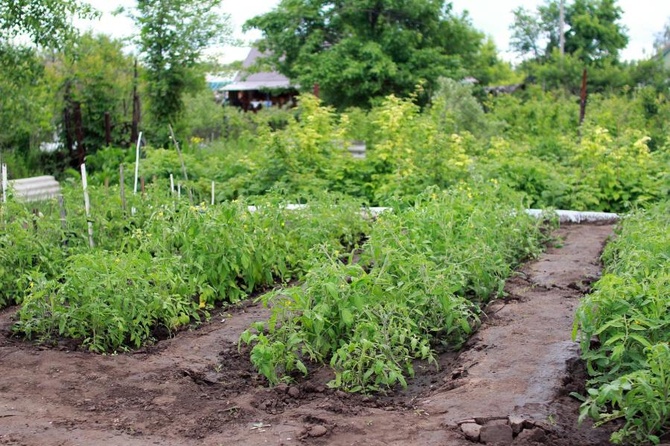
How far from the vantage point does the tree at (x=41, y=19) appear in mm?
11383

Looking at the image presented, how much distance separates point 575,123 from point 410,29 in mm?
7793

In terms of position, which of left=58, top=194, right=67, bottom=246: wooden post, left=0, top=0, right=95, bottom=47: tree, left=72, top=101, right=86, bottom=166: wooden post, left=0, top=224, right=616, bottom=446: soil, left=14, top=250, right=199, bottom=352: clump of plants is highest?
left=0, top=0, right=95, bottom=47: tree

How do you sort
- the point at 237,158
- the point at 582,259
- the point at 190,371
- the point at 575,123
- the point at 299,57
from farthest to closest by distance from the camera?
1. the point at 299,57
2. the point at 575,123
3. the point at 237,158
4. the point at 582,259
5. the point at 190,371

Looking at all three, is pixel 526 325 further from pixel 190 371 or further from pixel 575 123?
pixel 575 123

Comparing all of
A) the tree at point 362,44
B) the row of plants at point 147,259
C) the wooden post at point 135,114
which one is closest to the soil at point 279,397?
the row of plants at point 147,259

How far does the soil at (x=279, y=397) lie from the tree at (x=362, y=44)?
17733 millimetres

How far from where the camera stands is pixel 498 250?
Result: 7.16 m

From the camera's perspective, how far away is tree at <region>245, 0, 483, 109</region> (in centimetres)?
2358

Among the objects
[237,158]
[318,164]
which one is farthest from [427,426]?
[237,158]

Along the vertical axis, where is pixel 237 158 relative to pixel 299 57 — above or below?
below

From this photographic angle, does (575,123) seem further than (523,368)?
Yes

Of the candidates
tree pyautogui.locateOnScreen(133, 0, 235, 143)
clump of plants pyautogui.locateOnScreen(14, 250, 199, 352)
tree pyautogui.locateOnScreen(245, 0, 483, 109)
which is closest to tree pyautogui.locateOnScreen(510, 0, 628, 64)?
tree pyautogui.locateOnScreen(245, 0, 483, 109)

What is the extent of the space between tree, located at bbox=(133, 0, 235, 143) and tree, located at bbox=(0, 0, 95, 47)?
4.62 metres

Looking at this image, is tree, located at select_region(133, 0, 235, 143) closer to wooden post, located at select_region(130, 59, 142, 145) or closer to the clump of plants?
wooden post, located at select_region(130, 59, 142, 145)
